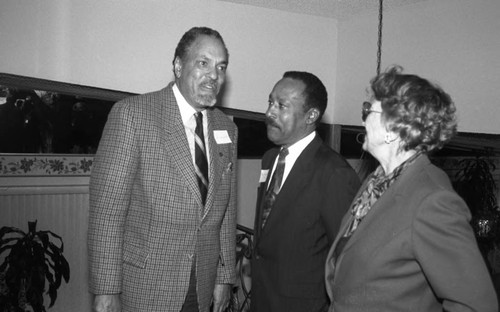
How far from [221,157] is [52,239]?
2947 millimetres

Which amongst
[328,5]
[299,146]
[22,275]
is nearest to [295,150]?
[299,146]

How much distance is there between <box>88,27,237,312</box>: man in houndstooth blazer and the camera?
1.76 m

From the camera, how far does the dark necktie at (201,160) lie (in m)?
1.96

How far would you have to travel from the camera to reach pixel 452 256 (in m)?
1.20

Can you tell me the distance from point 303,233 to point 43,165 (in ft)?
10.4

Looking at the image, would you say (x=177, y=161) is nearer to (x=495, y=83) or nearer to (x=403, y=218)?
(x=403, y=218)

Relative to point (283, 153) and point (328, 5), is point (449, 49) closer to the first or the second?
point (328, 5)

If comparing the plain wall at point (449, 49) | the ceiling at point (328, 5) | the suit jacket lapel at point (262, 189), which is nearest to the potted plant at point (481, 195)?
the plain wall at point (449, 49)

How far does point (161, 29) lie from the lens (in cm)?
312

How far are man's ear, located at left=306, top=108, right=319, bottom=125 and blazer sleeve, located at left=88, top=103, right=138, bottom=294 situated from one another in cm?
81

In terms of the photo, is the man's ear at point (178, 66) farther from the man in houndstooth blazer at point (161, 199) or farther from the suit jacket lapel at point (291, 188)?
the suit jacket lapel at point (291, 188)

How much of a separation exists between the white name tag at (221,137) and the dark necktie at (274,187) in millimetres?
259

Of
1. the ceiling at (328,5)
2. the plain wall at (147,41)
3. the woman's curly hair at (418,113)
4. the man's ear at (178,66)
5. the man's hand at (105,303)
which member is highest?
the ceiling at (328,5)

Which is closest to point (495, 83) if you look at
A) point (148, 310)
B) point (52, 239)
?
point (148, 310)
